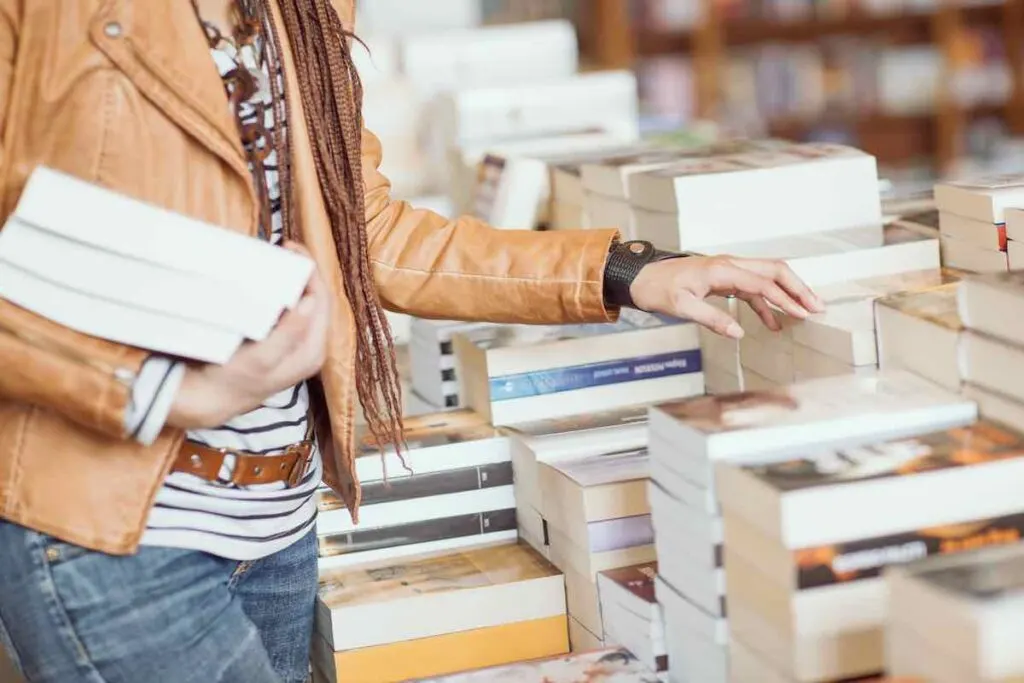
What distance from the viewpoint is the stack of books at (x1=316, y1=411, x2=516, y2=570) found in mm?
1810

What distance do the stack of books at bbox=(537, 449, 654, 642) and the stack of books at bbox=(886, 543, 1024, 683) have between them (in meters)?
0.54

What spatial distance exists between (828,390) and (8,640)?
0.79 m

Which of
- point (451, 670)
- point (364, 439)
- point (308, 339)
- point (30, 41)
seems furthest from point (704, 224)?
point (30, 41)

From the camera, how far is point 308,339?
4.16 feet

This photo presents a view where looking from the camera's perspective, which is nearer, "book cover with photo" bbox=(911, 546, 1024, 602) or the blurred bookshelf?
"book cover with photo" bbox=(911, 546, 1024, 602)

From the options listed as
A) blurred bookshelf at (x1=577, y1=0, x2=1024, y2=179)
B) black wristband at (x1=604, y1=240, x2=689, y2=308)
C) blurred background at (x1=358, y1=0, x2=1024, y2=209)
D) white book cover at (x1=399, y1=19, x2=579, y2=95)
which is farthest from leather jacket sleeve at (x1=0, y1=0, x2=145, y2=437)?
blurred bookshelf at (x1=577, y1=0, x2=1024, y2=179)

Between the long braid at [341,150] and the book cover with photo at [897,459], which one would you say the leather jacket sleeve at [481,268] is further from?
the book cover with photo at [897,459]

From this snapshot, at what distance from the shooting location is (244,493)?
140cm

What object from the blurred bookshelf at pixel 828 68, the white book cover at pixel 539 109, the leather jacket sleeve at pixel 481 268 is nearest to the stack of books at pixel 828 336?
the leather jacket sleeve at pixel 481 268

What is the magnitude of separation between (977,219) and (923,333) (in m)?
0.35

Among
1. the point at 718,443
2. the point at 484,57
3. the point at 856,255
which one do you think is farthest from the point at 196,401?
the point at 484,57

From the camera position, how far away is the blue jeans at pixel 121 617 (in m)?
1.31

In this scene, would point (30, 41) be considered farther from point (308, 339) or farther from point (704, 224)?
point (704, 224)

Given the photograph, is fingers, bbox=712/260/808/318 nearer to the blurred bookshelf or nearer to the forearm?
the forearm
